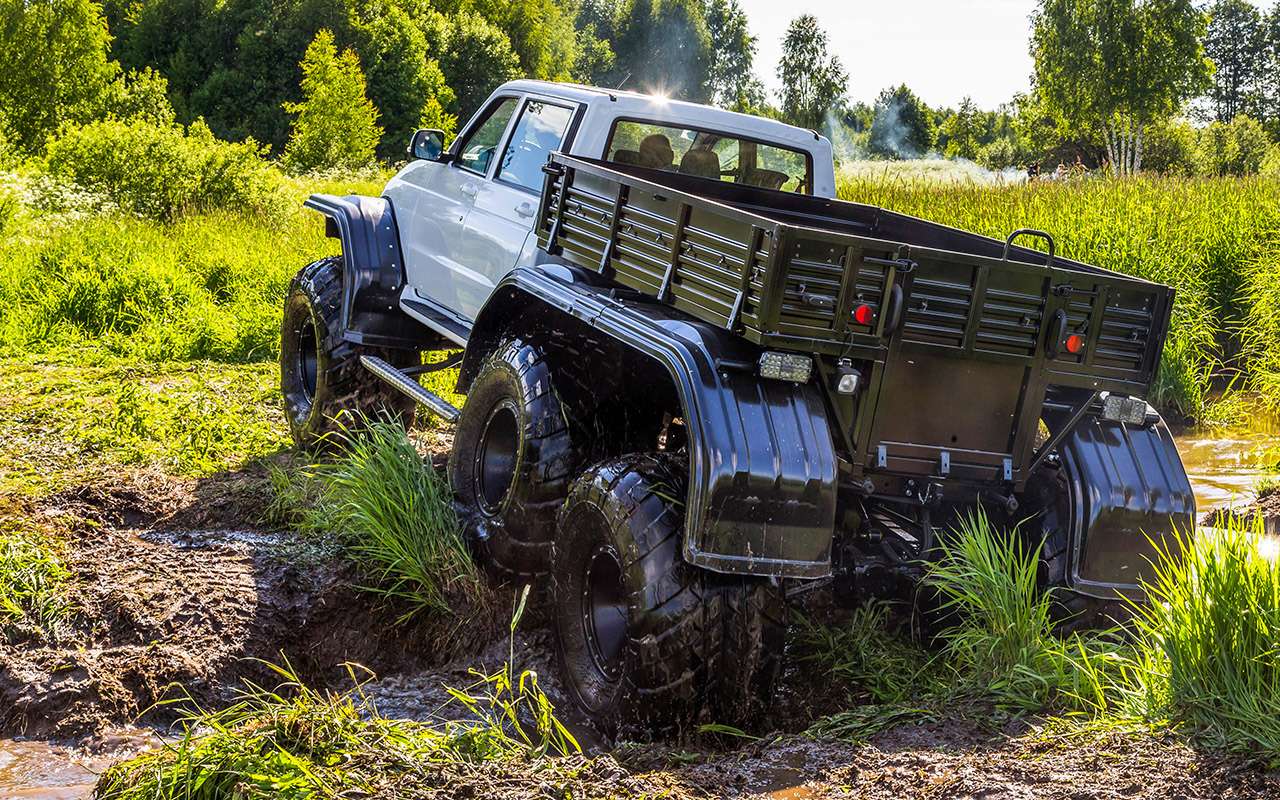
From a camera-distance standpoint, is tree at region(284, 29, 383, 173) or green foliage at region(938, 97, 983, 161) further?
green foliage at region(938, 97, 983, 161)

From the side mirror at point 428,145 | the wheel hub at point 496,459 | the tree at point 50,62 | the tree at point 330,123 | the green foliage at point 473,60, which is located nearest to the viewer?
the wheel hub at point 496,459

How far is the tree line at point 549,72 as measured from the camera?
34.6 meters

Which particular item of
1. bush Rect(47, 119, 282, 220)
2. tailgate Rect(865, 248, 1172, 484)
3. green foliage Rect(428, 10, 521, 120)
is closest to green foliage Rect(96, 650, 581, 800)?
tailgate Rect(865, 248, 1172, 484)

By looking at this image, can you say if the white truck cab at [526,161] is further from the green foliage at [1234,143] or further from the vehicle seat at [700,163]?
the green foliage at [1234,143]

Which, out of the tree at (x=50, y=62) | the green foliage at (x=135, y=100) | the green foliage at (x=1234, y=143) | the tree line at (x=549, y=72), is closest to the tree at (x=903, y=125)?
the tree line at (x=549, y=72)

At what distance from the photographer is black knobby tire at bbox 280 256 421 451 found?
6871 millimetres

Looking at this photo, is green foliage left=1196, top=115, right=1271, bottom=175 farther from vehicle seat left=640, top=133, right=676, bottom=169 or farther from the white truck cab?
vehicle seat left=640, top=133, right=676, bottom=169

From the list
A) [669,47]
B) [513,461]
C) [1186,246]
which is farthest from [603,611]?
[669,47]

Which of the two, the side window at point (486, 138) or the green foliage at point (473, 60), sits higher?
the green foliage at point (473, 60)

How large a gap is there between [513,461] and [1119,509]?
237 centimetres

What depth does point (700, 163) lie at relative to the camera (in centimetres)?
623

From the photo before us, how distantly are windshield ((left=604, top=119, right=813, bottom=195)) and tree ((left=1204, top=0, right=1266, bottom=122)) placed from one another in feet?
283

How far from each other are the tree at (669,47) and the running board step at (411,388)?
93.9 metres

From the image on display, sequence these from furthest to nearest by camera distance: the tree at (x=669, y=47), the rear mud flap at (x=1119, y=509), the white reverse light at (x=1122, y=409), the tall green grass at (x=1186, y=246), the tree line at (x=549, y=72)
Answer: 1. the tree at (x=669, y=47)
2. the tree line at (x=549, y=72)
3. the tall green grass at (x=1186, y=246)
4. the white reverse light at (x=1122, y=409)
5. the rear mud flap at (x=1119, y=509)
